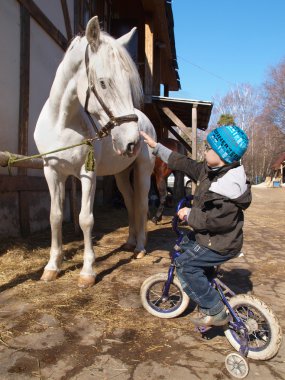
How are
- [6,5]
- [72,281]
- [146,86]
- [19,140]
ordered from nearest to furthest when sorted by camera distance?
[72,281]
[6,5]
[19,140]
[146,86]

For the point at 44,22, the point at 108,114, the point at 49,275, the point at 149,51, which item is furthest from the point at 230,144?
the point at 149,51

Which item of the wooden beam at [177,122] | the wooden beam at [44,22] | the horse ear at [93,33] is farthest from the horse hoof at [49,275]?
the wooden beam at [177,122]

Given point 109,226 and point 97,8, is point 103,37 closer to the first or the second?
point 109,226

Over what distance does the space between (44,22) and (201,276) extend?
17.6 ft

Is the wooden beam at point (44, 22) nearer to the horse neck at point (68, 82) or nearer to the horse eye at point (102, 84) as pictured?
the horse neck at point (68, 82)

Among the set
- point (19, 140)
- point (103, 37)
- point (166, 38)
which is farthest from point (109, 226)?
point (166, 38)

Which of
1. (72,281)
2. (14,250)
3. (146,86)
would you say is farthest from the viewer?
(146,86)

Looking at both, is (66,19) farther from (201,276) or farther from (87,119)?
(201,276)

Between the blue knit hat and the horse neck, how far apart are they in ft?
5.07

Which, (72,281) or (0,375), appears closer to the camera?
(0,375)

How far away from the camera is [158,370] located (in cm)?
218

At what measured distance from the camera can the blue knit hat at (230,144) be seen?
7.79ft

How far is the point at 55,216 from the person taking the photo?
3.79m

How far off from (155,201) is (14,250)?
7219mm
